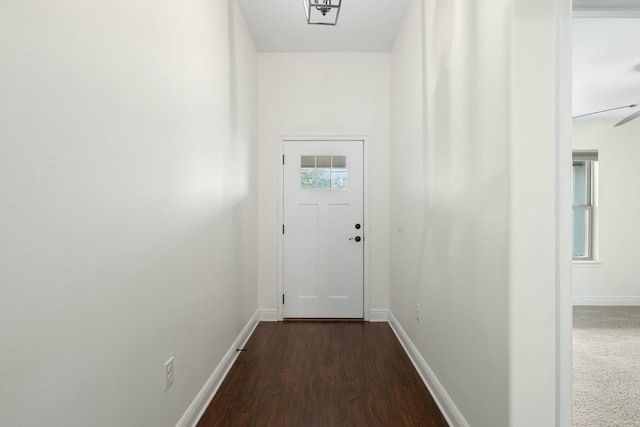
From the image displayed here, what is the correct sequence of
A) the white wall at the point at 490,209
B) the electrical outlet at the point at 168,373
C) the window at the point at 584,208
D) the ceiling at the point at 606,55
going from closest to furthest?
the white wall at the point at 490,209, the ceiling at the point at 606,55, the electrical outlet at the point at 168,373, the window at the point at 584,208

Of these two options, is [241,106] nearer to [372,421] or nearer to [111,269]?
[111,269]

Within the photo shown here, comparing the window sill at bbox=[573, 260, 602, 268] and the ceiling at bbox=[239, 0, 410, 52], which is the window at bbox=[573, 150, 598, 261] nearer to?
the window sill at bbox=[573, 260, 602, 268]

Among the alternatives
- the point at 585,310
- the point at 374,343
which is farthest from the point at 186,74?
the point at 585,310

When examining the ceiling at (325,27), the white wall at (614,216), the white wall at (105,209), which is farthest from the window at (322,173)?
the white wall at (614,216)

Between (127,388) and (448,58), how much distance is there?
230 centimetres

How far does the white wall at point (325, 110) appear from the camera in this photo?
3.75 m

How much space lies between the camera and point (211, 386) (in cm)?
→ 219

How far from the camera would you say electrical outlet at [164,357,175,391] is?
159 cm

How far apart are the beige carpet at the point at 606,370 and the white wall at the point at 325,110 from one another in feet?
6.33

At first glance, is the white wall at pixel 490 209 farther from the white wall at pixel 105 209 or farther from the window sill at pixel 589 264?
the window sill at pixel 589 264

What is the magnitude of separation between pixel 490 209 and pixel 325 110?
2.59m

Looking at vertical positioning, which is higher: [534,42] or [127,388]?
[534,42]

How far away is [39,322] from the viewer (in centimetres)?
89

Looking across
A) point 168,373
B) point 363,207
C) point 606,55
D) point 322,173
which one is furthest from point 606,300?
point 168,373
